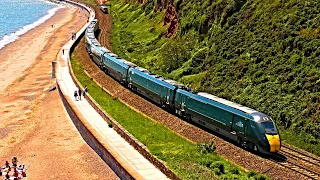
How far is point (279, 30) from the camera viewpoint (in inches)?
1757

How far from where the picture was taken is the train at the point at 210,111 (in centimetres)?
2961

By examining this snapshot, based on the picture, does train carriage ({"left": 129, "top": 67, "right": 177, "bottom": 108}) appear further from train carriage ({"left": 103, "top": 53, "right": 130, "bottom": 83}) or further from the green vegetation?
the green vegetation

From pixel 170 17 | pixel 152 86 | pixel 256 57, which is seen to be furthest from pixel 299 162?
pixel 170 17

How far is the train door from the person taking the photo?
3068cm

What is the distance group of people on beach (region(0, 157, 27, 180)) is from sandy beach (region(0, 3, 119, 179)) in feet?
1.53

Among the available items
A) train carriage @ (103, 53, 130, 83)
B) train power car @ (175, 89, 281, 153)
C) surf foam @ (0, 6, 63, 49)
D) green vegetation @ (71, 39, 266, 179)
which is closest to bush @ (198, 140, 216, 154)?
green vegetation @ (71, 39, 266, 179)

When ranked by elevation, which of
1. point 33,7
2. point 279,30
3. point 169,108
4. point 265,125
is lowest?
point 33,7

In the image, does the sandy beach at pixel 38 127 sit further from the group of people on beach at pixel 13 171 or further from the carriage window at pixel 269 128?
the carriage window at pixel 269 128

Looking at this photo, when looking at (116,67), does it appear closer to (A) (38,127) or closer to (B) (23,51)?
(A) (38,127)

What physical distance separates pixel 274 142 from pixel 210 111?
6.04m

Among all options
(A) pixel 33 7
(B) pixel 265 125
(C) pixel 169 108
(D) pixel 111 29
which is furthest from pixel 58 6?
(B) pixel 265 125

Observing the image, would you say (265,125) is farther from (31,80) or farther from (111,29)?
(111,29)

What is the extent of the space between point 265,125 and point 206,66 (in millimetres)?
20800

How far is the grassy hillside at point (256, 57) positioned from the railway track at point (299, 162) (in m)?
1.06
